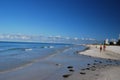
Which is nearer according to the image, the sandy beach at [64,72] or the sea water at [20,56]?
the sandy beach at [64,72]

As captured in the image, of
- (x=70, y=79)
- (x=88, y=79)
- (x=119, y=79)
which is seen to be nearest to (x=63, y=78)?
(x=70, y=79)

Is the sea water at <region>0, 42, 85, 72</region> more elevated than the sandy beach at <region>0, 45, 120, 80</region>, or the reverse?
the sea water at <region>0, 42, 85, 72</region>

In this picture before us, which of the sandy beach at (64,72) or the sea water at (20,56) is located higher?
the sea water at (20,56)

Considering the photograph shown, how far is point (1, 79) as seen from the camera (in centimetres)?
1460

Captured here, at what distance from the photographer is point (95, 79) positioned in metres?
14.6

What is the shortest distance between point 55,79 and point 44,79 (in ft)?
2.66

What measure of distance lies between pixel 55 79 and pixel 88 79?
2378mm

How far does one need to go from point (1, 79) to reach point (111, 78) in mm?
7970

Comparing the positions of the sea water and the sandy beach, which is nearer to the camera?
the sandy beach

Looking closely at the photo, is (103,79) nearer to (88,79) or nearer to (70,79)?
(88,79)

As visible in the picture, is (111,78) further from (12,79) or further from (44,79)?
(12,79)

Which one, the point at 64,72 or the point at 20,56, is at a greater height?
the point at 20,56

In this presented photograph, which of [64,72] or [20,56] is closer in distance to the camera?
[64,72]

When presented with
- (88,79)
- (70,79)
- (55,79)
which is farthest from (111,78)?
(55,79)
